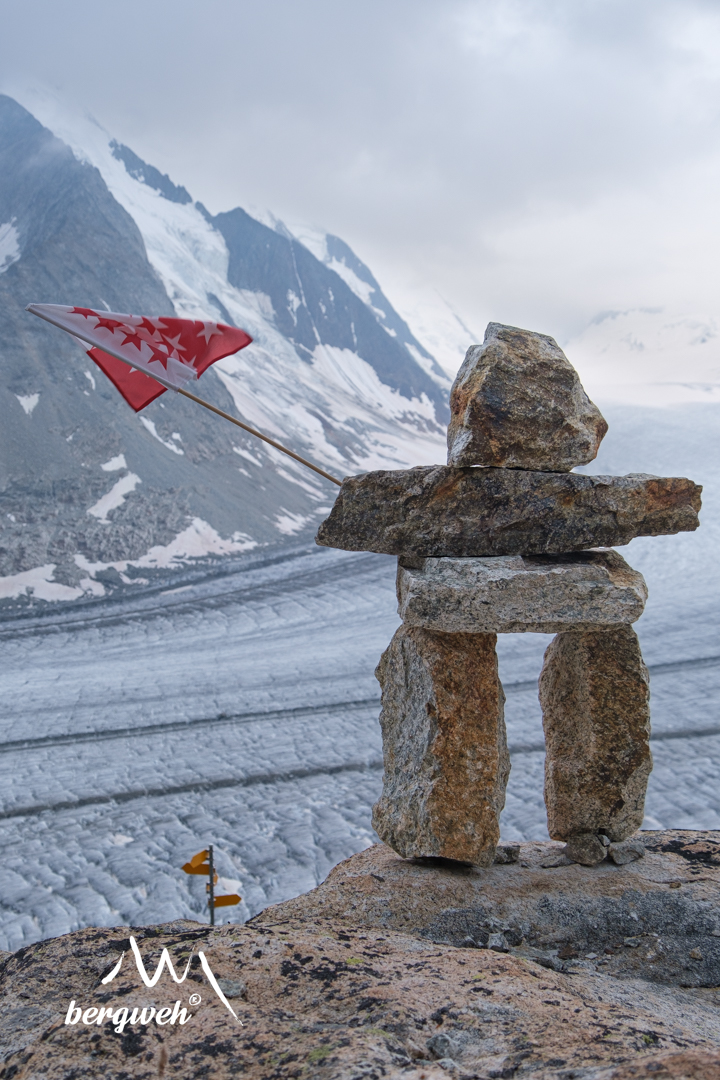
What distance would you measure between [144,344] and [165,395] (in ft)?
95.0

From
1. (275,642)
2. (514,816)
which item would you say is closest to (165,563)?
(275,642)

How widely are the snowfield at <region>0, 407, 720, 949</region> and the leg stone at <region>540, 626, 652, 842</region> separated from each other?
4.85 metres

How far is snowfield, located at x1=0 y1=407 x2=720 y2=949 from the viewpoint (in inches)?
407

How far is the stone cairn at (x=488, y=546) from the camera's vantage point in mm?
5668

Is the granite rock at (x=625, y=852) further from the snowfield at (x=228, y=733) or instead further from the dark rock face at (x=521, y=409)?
the snowfield at (x=228, y=733)

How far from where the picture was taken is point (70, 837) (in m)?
11.1

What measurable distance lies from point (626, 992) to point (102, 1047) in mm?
2961

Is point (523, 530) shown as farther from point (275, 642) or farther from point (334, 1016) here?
point (275, 642)

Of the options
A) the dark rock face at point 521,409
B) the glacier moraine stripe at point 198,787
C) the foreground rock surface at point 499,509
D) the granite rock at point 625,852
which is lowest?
the glacier moraine stripe at point 198,787

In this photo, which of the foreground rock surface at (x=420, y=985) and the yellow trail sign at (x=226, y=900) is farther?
the yellow trail sign at (x=226, y=900)

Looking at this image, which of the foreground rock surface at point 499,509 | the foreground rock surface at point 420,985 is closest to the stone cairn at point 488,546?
the foreground rock surface at point 499,509

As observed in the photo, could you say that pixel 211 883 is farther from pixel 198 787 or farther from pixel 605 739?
pixel 198 787

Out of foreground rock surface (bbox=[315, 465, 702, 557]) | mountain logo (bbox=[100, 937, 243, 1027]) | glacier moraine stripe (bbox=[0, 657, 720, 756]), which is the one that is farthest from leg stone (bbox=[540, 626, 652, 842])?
glacier moraine stripe (bbox=[0, 657, 720, 756])

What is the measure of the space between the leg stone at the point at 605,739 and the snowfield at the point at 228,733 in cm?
485
